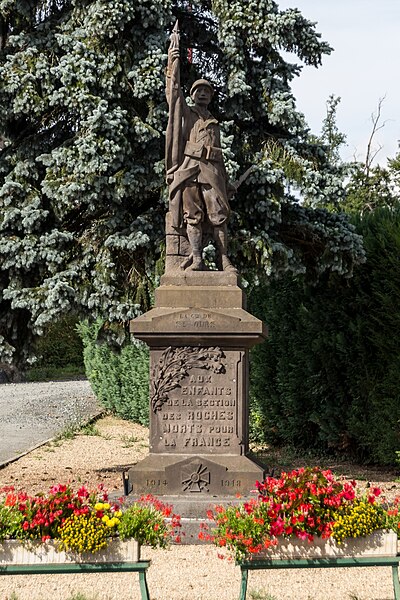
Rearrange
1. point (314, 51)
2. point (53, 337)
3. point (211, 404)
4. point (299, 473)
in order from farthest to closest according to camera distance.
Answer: point (53, 337) < point (314, 51) < point (211, 404) < point (299, 473)

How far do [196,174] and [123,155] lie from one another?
3.98 ft

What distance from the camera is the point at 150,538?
5.00m

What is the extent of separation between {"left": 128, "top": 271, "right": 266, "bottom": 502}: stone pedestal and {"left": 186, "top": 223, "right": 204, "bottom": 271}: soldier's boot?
11.9 inches

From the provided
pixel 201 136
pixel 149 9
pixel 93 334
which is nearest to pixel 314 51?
pixel 149 9

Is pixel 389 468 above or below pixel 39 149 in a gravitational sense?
Answer: below

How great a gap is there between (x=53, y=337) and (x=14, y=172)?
22136 mm

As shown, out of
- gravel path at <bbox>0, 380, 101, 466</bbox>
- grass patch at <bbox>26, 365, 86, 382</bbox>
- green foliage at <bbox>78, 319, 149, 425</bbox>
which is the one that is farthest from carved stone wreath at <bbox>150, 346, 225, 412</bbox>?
grass patch at <bbox>26, 365, 86, 382</bbox>

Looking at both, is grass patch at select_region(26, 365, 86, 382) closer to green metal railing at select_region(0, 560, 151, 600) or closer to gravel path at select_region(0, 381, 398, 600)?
gravel path at select_region(0, 381, 398, 600)

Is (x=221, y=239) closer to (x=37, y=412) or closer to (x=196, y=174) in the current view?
(x=196, y=174)

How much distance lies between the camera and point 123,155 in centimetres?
902

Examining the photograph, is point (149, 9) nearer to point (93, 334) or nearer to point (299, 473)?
point (299, 473)

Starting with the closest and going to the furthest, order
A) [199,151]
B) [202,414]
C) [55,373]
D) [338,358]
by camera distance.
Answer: [202,414], [199,151], [338,358], [55,373]

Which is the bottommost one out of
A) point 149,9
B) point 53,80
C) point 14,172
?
point 14,172

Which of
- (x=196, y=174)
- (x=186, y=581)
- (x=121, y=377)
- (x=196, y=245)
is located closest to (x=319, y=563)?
(x=186, y=581)
